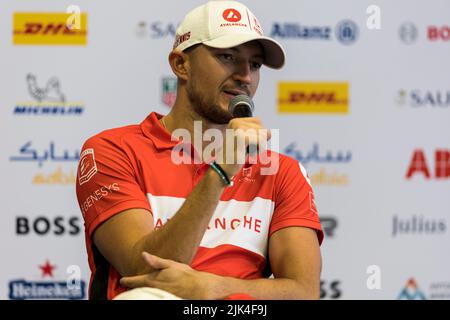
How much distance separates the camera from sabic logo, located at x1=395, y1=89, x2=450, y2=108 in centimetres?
339

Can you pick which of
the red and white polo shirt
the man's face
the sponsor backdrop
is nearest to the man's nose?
the man's face

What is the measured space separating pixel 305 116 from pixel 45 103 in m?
1.07

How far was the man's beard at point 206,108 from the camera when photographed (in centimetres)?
213

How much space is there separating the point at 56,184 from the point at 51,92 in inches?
14.7

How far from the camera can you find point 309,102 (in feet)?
11.0

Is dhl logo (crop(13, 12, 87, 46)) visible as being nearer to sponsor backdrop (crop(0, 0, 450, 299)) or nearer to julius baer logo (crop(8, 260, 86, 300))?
sponsor backdrop (crop(0, 0, 450, 299))

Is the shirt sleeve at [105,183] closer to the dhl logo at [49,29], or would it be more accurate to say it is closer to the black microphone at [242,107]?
the black microphone at [242,107]

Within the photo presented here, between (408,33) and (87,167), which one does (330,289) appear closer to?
(408,33)

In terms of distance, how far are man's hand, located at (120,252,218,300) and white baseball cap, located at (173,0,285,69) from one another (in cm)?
63

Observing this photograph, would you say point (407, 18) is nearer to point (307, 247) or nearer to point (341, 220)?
point (341, 220)

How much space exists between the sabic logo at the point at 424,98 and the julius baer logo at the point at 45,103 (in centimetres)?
134

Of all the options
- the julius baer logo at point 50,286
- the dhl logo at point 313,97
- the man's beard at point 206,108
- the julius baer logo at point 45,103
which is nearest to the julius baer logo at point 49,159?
the julius baer logo at point 45,103

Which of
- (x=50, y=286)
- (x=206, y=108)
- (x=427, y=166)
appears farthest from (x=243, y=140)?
(x=427, y=166)

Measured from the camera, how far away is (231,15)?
2.20 meters
